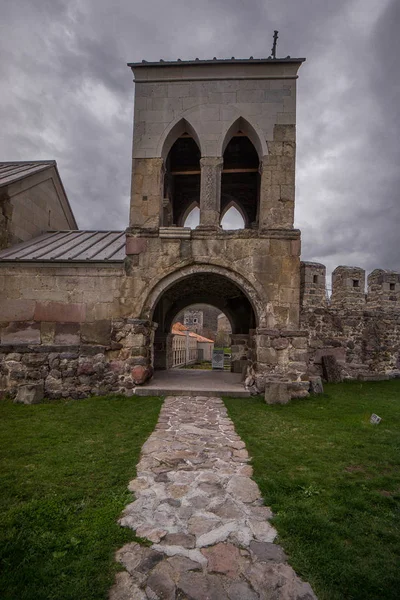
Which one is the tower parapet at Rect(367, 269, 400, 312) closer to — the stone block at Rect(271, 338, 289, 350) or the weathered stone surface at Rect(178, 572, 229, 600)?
the stone block at Rect(271, 338, 289, 350)

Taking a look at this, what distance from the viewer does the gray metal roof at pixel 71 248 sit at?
26.0 feet

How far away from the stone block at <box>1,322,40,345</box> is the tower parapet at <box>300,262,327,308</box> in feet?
→ 26.6

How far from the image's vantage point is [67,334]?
7.82 m

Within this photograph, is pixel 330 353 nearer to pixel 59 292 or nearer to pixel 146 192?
A: pixel 146 192

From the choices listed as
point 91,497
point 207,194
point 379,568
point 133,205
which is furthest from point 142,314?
point 379,568

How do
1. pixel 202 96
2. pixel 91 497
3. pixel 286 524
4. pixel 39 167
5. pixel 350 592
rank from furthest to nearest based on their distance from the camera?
pixel 39 167
pixel 202 96
pixel 91 497
pixel 286 524
pixel 350 592

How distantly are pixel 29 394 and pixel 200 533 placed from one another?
18.8 ft

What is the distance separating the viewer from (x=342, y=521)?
9.07 feet

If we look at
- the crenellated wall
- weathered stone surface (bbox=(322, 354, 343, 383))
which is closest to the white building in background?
the crenellated wall

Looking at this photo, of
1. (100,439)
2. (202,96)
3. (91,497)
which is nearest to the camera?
(91,497)

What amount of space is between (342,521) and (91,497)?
7.41 ft

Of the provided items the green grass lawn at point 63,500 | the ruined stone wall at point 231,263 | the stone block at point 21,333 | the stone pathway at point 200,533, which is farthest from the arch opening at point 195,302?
the stone pathway at point 200,533

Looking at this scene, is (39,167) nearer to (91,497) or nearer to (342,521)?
(91,497)

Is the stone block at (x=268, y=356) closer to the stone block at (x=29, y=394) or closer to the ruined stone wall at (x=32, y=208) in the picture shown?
the stone block at (x=29, y=394)
